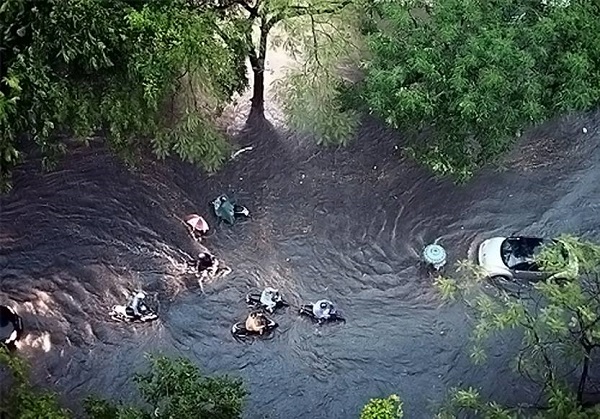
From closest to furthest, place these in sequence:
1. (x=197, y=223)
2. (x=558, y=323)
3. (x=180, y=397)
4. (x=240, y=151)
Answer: (x=180, y=397), (x=558, y=323), (x=197, y=223), (x=240, y=151)

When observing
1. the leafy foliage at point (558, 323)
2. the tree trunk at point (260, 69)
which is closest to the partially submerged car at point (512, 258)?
the leafy foliage at point (558, 323)

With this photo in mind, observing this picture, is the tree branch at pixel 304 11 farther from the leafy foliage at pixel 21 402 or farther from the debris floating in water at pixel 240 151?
the leafy foliage at pixel 21 402

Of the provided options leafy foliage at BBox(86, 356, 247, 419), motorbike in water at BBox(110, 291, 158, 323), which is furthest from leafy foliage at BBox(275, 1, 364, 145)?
leafy foliage at BBox(86, 356, 247, 419)

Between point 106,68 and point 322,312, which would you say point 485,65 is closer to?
point 322,312

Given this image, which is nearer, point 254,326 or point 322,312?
point 254,326

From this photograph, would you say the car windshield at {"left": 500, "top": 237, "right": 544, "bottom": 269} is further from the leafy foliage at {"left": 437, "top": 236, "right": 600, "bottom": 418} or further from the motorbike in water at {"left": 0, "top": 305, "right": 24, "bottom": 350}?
the motorbike in water at {"left": 0, "top": 305, "right": 24, "bottom": 350}

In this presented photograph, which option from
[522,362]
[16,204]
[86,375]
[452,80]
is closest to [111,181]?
[16,204]

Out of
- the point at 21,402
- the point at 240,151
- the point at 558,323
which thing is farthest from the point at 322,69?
the point at 21,402
